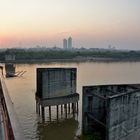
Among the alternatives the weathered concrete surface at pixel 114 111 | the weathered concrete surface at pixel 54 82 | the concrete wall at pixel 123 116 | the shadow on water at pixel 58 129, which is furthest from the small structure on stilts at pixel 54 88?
the concrete wall at pixel 123 116

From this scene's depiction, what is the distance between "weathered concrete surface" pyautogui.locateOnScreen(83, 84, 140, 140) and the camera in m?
19.4

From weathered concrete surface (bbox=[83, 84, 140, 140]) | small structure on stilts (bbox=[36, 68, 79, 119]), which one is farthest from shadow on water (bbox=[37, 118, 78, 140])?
→ weathered concrete surface (bbox=[83, 84, 140, 140])

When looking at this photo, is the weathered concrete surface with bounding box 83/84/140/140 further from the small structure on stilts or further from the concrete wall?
the small structure on stilts

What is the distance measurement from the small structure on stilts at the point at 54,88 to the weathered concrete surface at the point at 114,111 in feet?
16.8

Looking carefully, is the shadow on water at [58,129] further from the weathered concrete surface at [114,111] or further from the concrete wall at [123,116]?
the concrete wall at [123,116]

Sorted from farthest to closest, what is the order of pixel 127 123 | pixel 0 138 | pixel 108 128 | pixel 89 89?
pixel 89 89, pixel 127 123, pixel 108 128, pixel 0 138

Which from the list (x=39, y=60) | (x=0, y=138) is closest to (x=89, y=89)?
(x=0, y=138)

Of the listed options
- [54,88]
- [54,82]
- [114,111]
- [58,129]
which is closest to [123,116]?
[114,111]

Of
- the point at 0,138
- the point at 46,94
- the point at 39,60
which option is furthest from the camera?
the point at 39,60

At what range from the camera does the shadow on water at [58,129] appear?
78.8ft

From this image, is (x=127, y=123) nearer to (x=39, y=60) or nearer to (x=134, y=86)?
(x=134, y=86)

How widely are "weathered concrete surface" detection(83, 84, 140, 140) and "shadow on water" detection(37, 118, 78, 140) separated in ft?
7.81

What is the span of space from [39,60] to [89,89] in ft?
365

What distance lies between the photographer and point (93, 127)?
76.8ft
